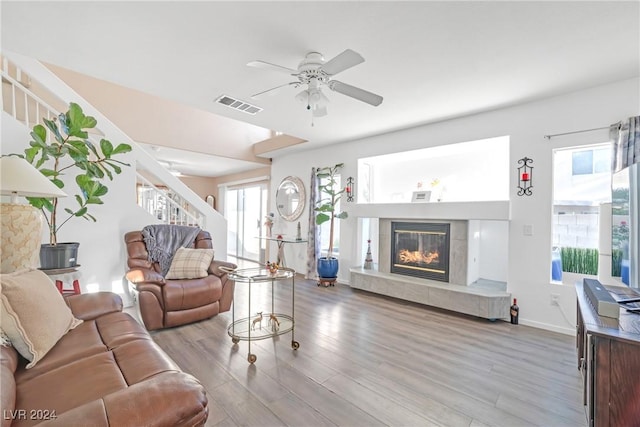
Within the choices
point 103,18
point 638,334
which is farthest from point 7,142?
point 638,334

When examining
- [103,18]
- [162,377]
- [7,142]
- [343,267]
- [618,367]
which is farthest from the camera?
[343,267]

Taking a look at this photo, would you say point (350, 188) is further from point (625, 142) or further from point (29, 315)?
point (29, 315)

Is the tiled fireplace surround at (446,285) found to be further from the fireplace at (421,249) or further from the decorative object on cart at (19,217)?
the decorative object on cart at (19,217)

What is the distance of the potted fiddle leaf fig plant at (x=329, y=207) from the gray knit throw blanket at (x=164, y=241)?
7.22ft

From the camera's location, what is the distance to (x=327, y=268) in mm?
4988

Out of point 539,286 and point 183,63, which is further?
point 539,286

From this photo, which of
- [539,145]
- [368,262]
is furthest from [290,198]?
→ [539,145]

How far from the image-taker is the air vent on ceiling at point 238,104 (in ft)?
10.8

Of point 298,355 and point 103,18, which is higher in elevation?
point 103,18

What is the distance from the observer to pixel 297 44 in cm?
222

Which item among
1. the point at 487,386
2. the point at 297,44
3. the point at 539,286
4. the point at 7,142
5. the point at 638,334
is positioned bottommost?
the point at 487,386

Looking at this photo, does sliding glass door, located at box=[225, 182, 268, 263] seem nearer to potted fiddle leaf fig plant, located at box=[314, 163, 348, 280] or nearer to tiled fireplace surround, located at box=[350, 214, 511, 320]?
potted fiddle leaf fig plant, located at box=[314, 163, 348, 280]

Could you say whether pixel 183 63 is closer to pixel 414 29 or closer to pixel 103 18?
pixel 103 18

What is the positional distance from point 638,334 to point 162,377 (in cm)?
211
